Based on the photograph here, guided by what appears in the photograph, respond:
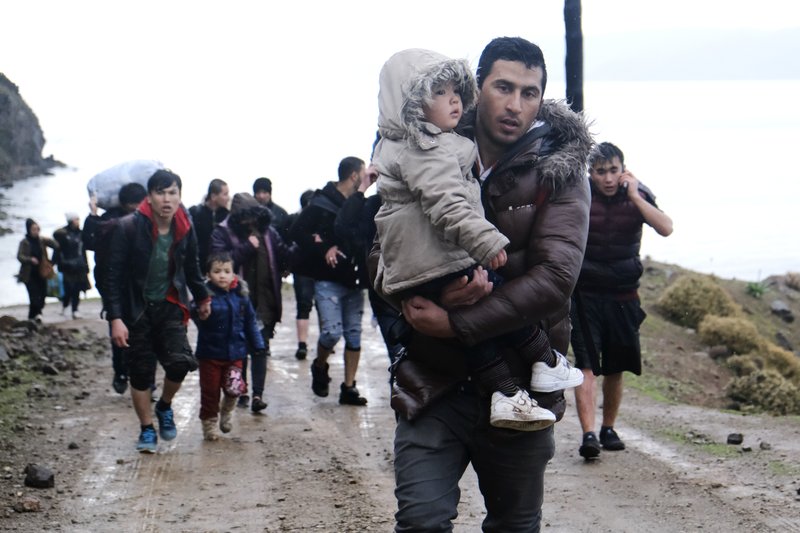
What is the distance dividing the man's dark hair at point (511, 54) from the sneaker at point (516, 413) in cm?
117

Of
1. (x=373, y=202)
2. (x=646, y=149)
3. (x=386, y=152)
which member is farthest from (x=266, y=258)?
(x=646, y=149)

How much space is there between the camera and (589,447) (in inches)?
307

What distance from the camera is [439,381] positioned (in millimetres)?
3834

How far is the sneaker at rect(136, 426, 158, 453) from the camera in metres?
8.33

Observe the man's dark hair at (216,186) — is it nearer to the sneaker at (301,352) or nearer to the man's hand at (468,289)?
the sneaker at (301,352)

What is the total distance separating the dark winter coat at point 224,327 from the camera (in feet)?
28.7

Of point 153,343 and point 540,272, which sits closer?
point 540,272

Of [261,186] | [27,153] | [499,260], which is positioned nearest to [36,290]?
[261,186]

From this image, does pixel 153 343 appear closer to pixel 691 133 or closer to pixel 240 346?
pixel 240 346

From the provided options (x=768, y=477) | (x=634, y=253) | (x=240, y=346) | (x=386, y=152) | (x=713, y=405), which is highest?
(x=386, y=152)

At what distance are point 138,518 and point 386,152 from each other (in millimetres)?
3687

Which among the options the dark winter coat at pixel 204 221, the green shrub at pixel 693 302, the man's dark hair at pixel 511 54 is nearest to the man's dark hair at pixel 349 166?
the dark winter coat at pixel 204 221

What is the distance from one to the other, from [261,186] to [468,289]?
10.7 metres

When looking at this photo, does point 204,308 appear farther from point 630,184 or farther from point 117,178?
point 630,184
